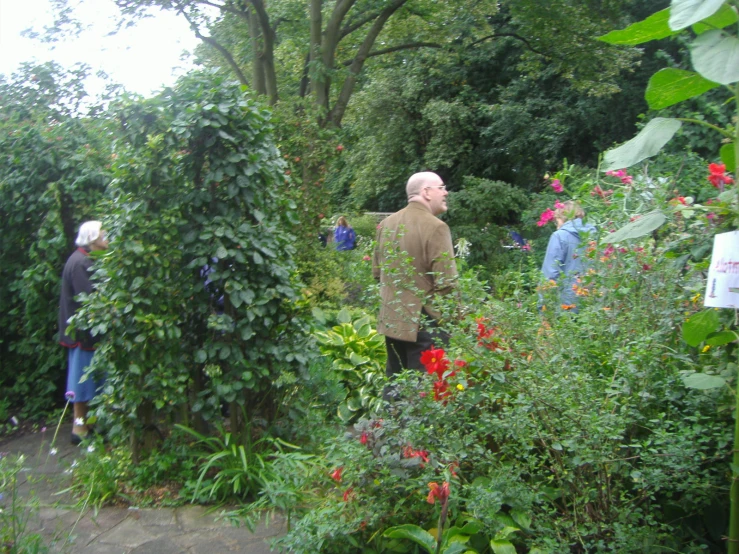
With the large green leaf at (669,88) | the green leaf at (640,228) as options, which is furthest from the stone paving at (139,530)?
the large green leaf at (669,88)

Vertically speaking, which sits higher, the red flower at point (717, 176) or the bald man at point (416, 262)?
the red flower at point (717, 176)

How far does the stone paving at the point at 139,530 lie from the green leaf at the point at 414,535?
100 cm

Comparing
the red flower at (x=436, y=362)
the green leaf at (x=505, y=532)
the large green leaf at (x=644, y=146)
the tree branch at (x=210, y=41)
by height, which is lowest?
the green leaf at (x=505, y=532)

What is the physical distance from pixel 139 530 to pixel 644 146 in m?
3.41

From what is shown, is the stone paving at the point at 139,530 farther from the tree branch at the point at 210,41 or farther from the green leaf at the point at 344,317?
the tree branch at the point at 210,41

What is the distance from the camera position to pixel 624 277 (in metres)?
3.46

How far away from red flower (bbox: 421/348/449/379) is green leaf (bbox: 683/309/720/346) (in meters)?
1.16

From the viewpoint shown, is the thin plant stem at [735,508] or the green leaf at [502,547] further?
the green leaf at [502,547]

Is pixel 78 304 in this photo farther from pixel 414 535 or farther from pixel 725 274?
pixel 725 274

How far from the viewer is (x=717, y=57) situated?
64.9 inches

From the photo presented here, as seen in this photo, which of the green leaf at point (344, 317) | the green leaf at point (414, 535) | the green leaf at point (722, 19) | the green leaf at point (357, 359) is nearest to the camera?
the green leaf at point (722, 19)

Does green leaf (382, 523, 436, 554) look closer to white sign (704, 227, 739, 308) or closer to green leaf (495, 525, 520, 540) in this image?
green leaf (495, 525, 520, 540)

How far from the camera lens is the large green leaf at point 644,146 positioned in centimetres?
184

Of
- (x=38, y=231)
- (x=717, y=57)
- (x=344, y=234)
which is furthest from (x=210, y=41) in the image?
(x=717, y=57)
